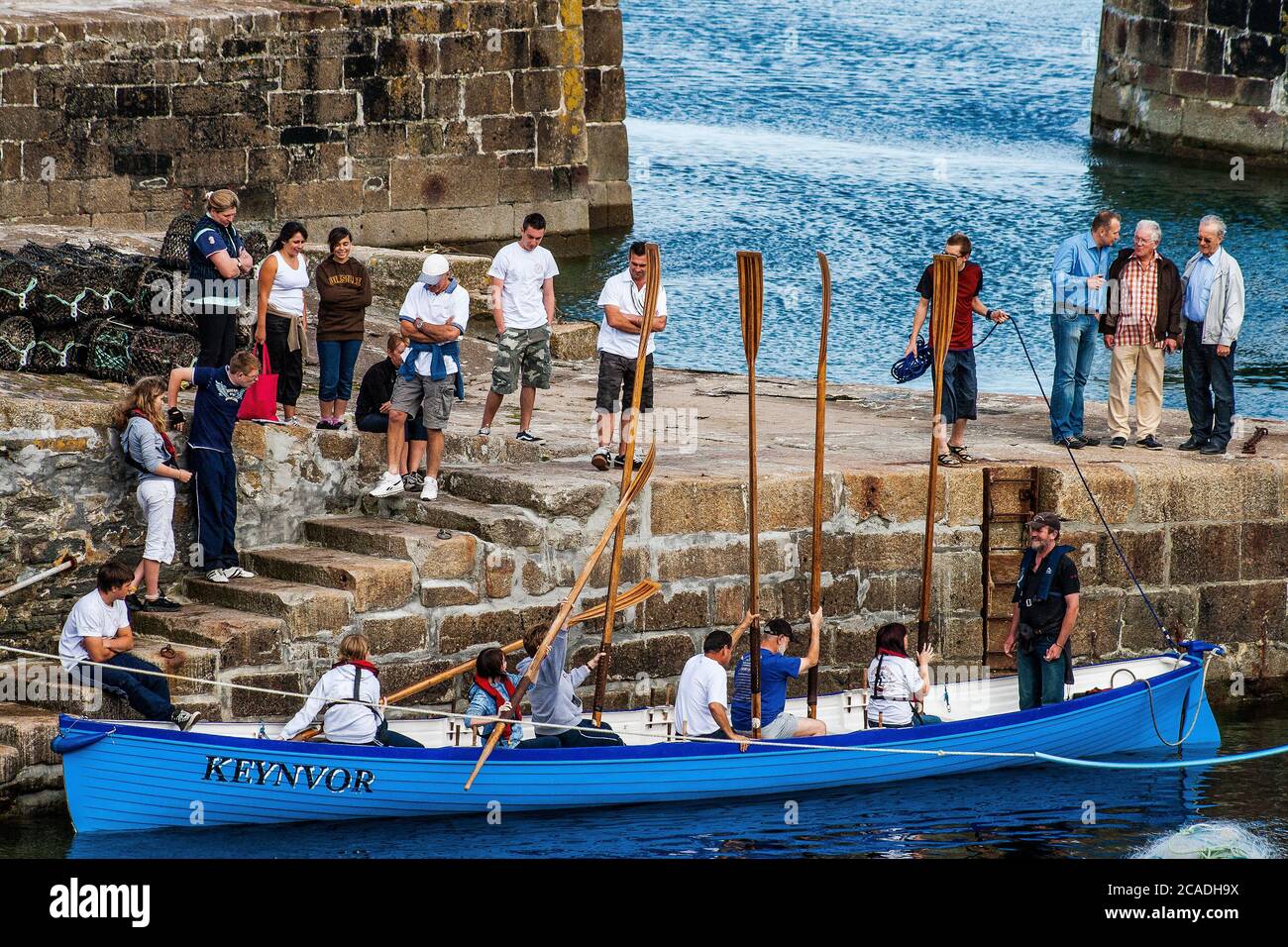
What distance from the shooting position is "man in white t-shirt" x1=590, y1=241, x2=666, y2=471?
1359 cm

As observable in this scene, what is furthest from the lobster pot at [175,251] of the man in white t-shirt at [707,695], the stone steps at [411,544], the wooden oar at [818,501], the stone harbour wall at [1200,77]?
the stone harbour wall at [1200,77]

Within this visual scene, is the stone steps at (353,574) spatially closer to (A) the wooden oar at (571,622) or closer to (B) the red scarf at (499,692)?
(A) the wooden oar at (571,622)

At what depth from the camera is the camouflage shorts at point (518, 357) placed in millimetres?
14023

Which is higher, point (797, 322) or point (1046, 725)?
point (797, 322)

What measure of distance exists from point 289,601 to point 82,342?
2.84m

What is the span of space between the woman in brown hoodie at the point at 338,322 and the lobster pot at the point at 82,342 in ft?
5.01

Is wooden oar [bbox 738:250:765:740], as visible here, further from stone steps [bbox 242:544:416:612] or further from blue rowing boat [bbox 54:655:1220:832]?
stone steps [bbox 242:544:416:612]

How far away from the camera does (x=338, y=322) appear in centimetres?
1414

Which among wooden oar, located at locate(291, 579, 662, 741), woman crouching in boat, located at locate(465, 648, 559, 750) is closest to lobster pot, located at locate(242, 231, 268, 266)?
wooden oar, located at locate(291, 579, 662, 741)
